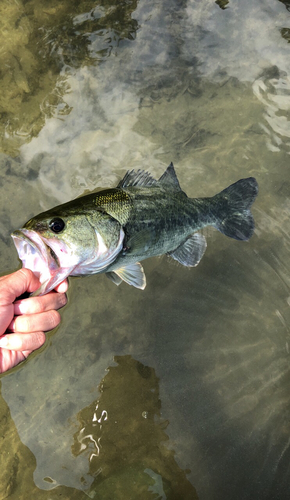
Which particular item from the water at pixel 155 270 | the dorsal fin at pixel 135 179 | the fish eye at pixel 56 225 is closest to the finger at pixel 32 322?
the fish eye at pixel 56 225

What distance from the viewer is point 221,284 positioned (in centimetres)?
410

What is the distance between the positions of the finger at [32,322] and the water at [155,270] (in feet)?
4.39

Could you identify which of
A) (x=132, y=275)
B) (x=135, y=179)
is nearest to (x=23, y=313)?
(x=132, y=275)

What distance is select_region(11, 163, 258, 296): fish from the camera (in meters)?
2.45

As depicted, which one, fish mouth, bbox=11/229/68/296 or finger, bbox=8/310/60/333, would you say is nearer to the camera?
fish mouth, bbox=11/229/68/296

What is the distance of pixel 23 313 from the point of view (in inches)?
102

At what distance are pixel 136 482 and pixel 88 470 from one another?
18.6 inches

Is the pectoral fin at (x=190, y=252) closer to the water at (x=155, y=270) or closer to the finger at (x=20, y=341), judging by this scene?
the water at (x=155, y=270)

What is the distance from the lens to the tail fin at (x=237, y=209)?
11.7ft

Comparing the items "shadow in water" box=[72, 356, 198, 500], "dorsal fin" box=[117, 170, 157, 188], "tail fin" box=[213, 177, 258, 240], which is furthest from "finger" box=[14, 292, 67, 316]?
"tail fin" box=[213, 177, 258, 240]

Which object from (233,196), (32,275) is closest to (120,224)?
(32,275)

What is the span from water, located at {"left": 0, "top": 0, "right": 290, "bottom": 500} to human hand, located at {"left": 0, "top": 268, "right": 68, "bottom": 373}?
1.34m

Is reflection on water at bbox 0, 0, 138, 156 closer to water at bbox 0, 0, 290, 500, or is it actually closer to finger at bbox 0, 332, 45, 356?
water at bbox 0, 0, 290, 500

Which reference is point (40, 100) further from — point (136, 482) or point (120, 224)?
point (136, 482)
